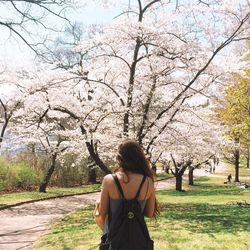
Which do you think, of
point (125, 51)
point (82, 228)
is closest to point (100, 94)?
point (125, 51)

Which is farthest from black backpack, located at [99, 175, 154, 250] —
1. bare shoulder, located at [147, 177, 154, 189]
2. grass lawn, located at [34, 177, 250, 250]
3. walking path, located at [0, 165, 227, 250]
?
walking path, located at [0, 165, 227, 250]

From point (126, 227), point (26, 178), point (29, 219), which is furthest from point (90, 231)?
point (26, 178)

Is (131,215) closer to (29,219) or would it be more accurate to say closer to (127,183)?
(127,183)

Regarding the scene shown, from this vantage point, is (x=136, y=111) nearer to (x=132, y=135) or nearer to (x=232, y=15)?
(x=132, y=135)

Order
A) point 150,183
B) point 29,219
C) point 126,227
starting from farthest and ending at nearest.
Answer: point 29,219 < point 150,183 < point 126,227

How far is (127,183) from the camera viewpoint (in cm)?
444

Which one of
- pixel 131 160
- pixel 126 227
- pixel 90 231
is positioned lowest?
pixel 90 231

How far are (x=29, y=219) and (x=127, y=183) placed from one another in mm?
10647

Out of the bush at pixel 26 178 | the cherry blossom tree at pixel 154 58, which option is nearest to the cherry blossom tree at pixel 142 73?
the cherry blossom tree at pixel 154 58

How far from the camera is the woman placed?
4.41 meters

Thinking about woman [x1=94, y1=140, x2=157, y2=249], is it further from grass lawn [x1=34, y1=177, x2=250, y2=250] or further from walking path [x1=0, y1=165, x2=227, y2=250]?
walking path [x1=0, y1=165, x2=227, y2=250]

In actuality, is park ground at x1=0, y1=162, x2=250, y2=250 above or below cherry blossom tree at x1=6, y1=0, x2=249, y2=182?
below

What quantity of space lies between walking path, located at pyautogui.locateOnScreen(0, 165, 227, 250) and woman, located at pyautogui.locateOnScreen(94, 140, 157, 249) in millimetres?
5682

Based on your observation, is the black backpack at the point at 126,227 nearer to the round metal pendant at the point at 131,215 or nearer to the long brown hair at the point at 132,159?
the round metal pendant at the point at 131,215
